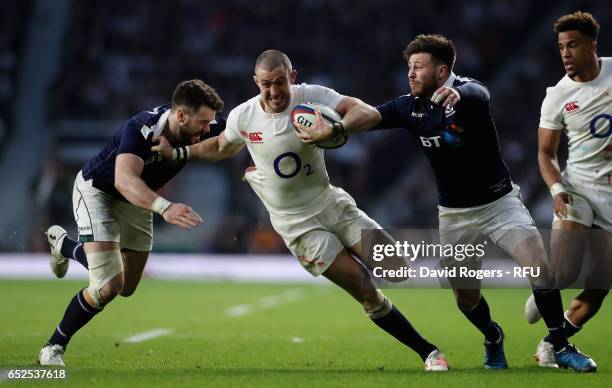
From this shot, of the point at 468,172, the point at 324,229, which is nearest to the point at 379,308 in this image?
the point at 324,229

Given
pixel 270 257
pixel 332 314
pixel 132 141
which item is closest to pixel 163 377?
pixel 132 141

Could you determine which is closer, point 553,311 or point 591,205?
point 553,311

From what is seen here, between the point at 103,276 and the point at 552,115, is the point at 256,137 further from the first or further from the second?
the point at 552,115

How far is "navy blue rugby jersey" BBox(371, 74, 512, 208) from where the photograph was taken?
771 cm

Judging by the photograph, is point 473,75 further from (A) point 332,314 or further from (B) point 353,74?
(A) point 332,314

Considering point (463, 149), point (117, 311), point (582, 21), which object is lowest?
point (117, 311)

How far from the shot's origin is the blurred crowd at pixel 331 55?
24.4m

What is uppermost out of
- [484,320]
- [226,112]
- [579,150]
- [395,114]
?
[395,114]

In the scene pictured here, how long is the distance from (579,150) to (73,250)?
14.6ft

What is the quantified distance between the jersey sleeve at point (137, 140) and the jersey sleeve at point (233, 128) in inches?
25.7

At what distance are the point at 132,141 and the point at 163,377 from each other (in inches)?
76.3

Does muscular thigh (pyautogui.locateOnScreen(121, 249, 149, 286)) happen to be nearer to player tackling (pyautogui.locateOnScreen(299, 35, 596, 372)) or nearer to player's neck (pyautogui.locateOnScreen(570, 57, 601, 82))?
player tackling (pyautogui.locateOnScreen(299, 35, 596, 372))

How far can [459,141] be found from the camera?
7.73 metres

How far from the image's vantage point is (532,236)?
7.59 m
